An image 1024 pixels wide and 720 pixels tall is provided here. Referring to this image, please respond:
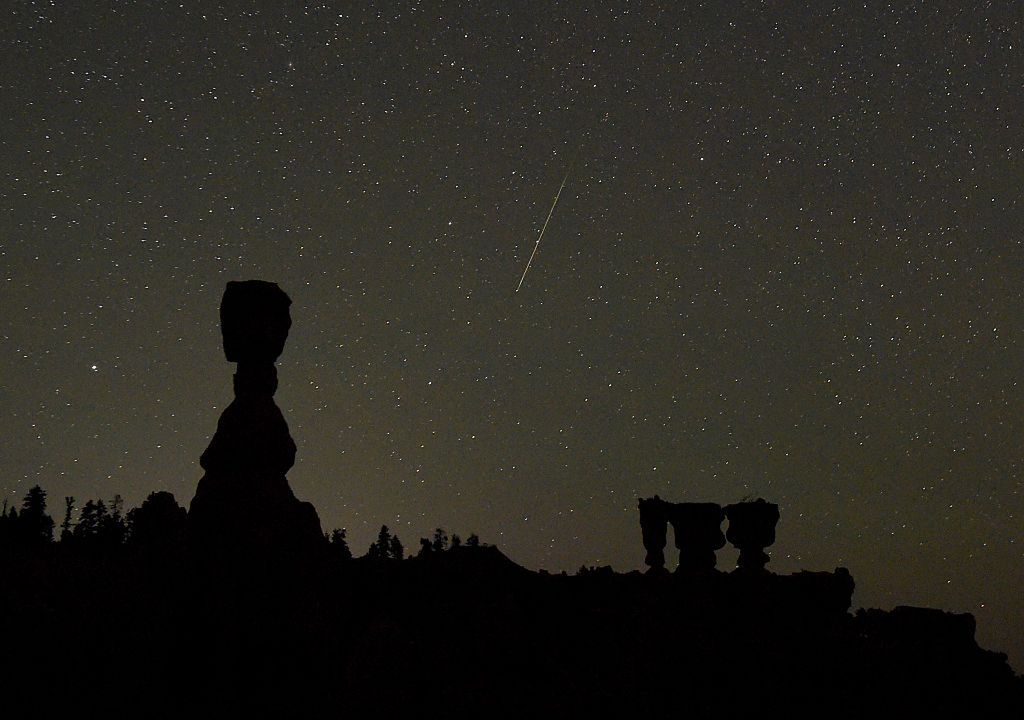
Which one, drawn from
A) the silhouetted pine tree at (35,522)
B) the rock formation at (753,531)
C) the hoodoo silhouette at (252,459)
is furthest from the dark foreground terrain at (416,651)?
the silhouetted pine tree at (35,522)

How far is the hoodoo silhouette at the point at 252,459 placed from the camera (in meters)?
26.0

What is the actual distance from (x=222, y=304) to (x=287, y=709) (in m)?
14.0

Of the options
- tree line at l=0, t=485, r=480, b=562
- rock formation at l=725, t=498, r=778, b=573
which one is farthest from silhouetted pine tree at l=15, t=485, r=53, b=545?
rock formation at l=725, t=498, r=778, b=573

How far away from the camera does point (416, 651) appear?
24094 mm

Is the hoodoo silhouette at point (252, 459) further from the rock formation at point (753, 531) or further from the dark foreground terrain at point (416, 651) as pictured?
the rock formation at point (753, 531)

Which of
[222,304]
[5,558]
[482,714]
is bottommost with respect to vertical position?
[482,714]

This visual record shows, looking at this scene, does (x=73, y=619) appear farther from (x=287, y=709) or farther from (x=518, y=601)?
(x=518, y=601)

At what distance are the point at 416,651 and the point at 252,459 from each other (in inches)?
338

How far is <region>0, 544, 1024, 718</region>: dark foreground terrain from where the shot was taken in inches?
897

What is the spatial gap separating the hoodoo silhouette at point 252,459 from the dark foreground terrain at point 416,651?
0.98 m

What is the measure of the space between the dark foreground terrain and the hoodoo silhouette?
3.23ft

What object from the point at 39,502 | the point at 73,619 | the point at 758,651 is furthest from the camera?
the point at 39,502

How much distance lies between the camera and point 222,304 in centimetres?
2853

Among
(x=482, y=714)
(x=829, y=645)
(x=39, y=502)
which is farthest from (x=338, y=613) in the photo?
(x=39, y=502)
